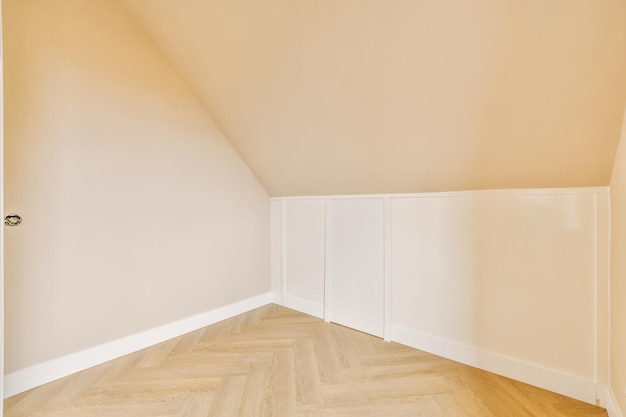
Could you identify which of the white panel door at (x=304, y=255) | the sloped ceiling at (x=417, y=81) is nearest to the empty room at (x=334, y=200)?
the sloped ceiling at (x=417, y=81)

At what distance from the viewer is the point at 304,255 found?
2812 mm

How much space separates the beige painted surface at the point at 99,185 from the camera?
1652 millimetres

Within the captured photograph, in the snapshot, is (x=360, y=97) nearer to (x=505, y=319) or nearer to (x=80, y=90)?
(x=505, y=319)

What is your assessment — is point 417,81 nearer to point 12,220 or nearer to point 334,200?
point 334,200

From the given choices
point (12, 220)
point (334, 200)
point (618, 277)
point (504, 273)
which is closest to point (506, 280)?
point (504, 273)

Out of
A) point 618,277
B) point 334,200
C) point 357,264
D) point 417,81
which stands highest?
point 417,81

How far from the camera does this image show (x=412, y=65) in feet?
4.41

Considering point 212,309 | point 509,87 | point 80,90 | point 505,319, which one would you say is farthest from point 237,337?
point 509,87

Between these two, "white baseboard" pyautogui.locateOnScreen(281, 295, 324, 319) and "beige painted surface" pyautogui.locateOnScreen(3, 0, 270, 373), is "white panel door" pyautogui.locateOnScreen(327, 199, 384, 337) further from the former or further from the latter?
"beige painted surface" pyautogui.locateOnScreen(3, 0, 270, 373)

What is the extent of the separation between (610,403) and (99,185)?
9.92 ft

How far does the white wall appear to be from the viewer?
58.4 inches

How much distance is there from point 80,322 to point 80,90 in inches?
57.4

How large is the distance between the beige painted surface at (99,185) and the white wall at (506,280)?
157 cm

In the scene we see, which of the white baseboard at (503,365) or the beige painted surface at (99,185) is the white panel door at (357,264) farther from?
the beige painted surface at (99,185)
